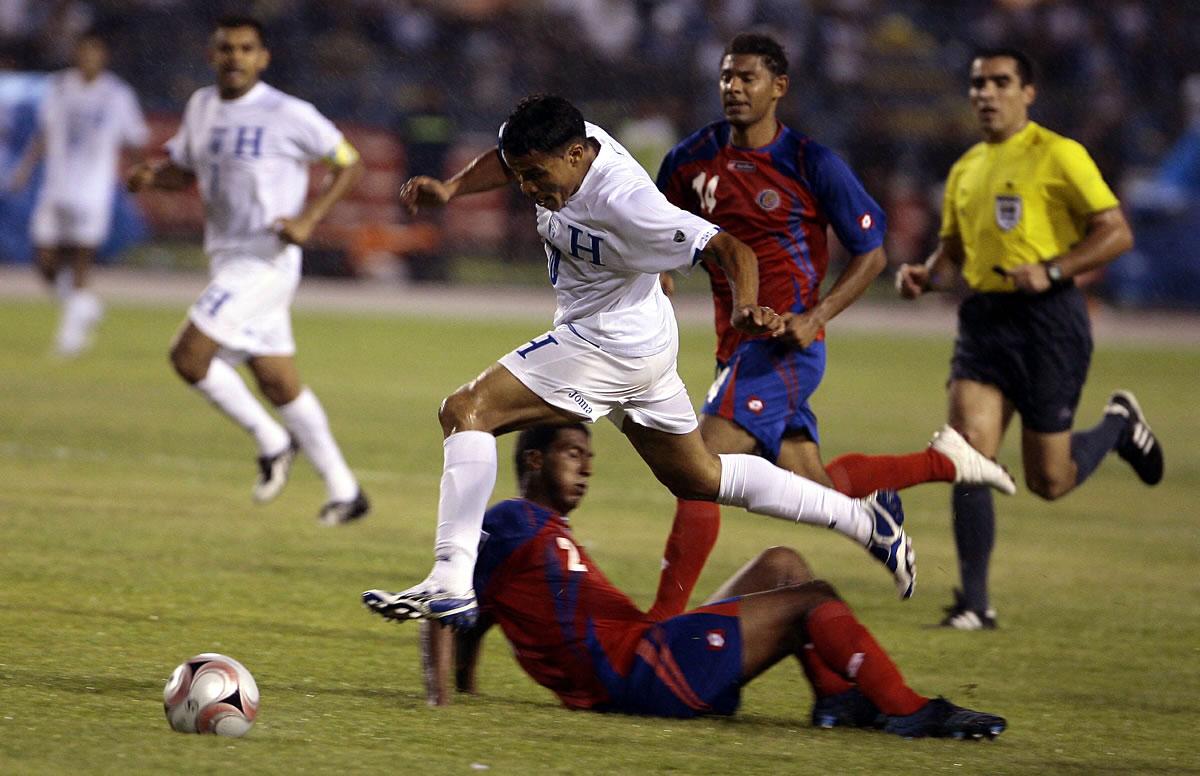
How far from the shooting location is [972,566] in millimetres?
7172

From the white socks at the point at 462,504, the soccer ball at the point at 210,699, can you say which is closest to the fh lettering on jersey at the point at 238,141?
the white socks at the point at 462,504

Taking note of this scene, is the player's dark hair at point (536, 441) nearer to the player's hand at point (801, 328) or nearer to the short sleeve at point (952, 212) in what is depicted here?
the player's hand at point (801, 328)

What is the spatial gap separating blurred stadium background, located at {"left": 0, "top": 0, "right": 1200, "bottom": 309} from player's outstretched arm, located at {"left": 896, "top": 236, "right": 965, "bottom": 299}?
14640 millimetres

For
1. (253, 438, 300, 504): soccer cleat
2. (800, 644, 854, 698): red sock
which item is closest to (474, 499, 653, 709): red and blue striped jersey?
(800, 644, 854, 698): red sock

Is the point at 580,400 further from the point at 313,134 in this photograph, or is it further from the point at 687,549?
the point at 313,134

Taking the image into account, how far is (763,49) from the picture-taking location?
6.70 meters

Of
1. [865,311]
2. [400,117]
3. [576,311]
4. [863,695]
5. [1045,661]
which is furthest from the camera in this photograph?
[400,117]

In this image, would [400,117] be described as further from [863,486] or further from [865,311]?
[863,486]

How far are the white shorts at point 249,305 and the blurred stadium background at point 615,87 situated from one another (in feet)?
46.0

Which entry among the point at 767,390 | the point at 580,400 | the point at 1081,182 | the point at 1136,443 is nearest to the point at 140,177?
the point at 767,390

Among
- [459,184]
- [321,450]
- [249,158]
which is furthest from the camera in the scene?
[249,158]

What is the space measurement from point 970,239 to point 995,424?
0.81 meters

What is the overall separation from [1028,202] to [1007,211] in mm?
91

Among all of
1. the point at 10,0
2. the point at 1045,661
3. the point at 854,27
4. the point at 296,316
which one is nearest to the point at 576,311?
the point at 1045,661
